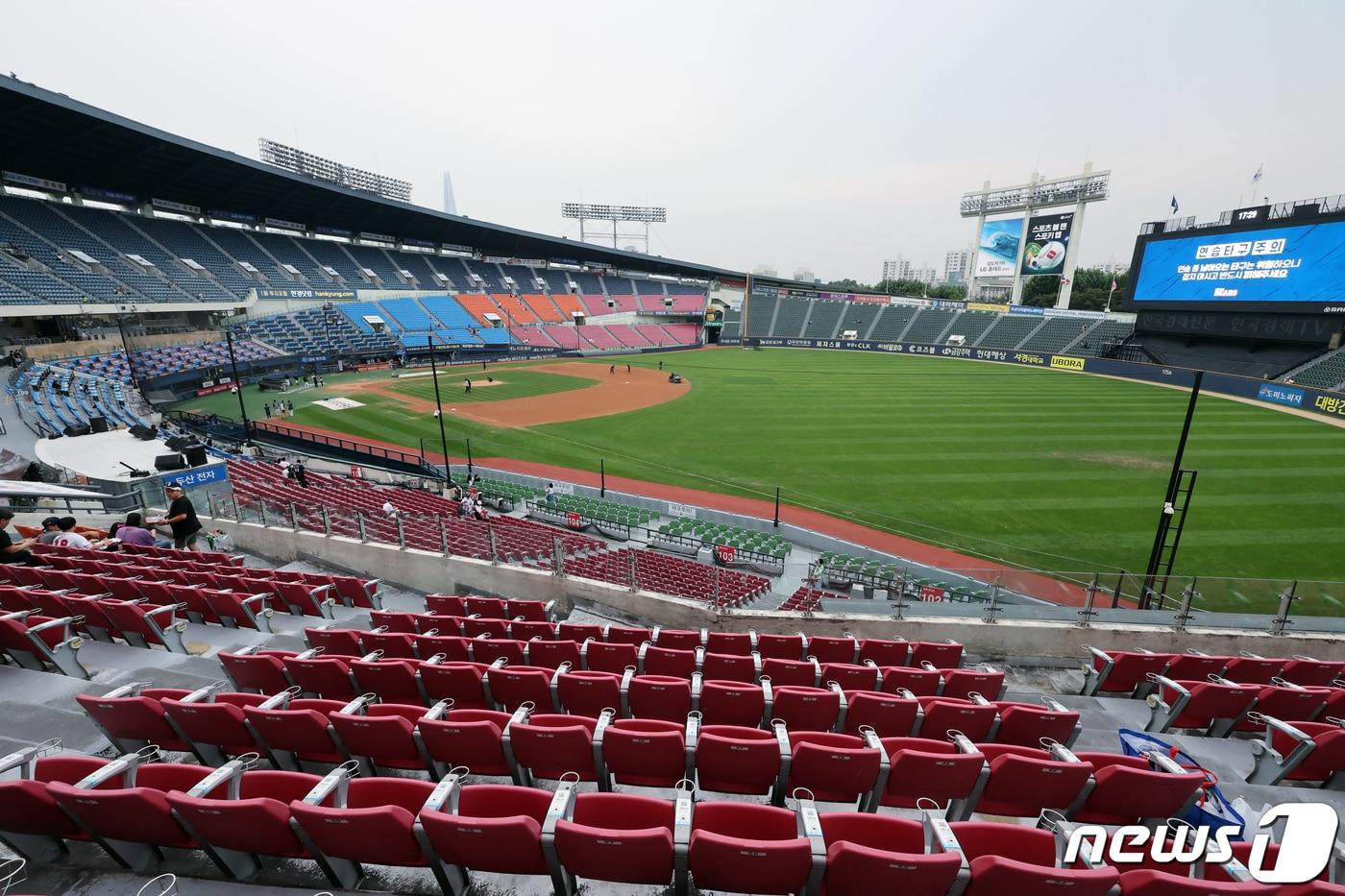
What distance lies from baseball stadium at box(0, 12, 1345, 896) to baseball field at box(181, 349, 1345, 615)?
0.25 meters

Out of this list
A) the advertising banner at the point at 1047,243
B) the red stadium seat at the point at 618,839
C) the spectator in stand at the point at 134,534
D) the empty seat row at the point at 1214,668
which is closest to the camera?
the red stadium seat at the point at 618,839

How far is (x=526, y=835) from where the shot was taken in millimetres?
3178

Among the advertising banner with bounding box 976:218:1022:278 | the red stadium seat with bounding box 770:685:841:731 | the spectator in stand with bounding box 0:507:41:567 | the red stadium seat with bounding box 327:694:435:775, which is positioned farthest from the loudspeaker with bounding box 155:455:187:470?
the advertising banner with bounding box 976:218:1022:278

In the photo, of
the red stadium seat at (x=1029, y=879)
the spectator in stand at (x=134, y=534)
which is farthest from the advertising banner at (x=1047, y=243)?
the spectator in stand at (x=134, y=534)

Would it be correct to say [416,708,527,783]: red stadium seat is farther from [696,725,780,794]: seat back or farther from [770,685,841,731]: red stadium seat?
[770,685,841,731]: red stadium seat

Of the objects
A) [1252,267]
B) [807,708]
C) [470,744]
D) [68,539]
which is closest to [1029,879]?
[807,708]

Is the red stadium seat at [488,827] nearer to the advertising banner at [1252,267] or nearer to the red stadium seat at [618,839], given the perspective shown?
the red stadium seat at [618,839]

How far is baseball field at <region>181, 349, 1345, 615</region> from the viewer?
17688 millimetres

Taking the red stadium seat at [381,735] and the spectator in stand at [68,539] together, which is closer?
the red stadium seat at [381,735]

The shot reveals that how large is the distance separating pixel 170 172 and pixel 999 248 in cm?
9422

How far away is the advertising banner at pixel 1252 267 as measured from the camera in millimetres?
37375

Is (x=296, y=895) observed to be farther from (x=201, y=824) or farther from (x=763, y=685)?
(x=763, y=685)

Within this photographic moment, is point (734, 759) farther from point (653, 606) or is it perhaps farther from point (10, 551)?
point (10, 551)

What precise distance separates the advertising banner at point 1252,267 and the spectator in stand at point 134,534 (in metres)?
61.1
